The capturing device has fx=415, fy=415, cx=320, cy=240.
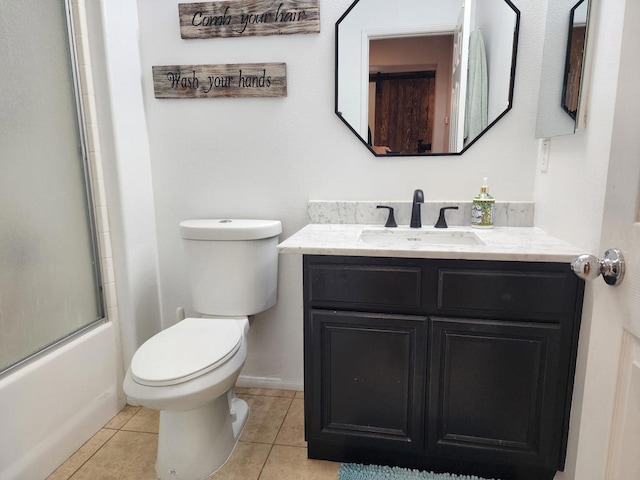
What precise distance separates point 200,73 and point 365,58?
760 millimetres

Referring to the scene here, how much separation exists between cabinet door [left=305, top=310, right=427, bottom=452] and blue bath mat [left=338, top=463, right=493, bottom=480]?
10 cm

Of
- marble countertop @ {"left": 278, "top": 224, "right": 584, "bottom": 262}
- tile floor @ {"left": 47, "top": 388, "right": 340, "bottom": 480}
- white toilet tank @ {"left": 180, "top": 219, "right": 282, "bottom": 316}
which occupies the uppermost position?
marble countertop @ {"left": 278, "top": 224, "right": 584, "bottom": 262}

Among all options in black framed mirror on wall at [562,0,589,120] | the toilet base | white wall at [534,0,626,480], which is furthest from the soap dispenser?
the toilet base

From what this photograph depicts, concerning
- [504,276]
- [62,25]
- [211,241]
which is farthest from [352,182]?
[62,25]

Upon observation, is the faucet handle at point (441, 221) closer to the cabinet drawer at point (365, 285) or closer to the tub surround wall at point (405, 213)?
the tub surround wall at point (405, 213)

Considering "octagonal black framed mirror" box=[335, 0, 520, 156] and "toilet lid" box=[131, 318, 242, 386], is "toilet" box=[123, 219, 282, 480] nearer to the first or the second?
"toilet lid" box=[131, 318, 242, 386]

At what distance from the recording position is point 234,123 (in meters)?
1.95

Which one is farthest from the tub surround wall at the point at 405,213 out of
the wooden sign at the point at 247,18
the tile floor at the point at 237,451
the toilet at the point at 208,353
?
the tile floor at the point at 237,451

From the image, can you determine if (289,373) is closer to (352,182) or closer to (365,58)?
(352,182)

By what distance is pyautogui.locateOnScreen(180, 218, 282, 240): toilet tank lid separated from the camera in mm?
1749

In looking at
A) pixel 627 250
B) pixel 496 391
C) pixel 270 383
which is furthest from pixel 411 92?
pixel 270 383

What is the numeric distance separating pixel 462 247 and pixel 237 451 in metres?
1.19

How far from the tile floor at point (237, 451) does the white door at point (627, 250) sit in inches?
44.9

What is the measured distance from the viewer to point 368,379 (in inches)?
57.9
